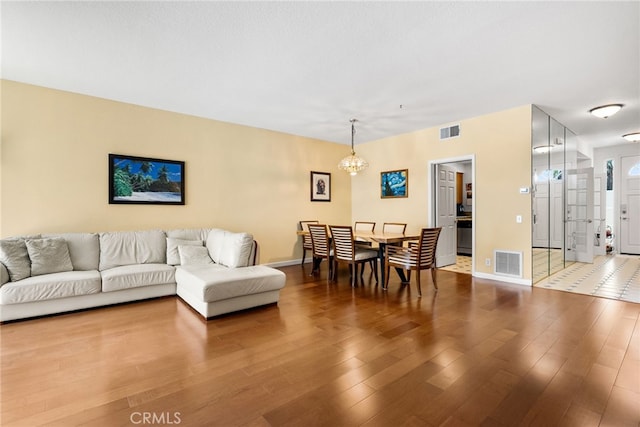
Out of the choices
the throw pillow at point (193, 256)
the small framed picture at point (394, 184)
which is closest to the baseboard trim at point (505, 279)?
the small framed picture at point (394, 184)

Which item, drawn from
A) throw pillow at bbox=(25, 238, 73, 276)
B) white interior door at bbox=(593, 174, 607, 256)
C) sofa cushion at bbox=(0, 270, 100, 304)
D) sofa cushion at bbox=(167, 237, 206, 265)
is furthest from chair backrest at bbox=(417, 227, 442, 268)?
white interior door at bbox=(593, 174, 607, 256)

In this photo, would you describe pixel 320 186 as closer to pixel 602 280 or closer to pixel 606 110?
pixel 606 110

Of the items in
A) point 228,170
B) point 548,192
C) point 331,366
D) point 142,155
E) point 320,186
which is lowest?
point 331,366

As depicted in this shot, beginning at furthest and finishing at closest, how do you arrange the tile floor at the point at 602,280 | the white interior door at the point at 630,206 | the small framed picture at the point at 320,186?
the white interior door at the point at 630,206, the small framed picture at the point at 320,186, the tile floor at the point at 602,280

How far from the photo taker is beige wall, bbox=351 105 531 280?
459cm

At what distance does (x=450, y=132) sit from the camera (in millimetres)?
5465

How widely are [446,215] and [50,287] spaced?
20.7 ft

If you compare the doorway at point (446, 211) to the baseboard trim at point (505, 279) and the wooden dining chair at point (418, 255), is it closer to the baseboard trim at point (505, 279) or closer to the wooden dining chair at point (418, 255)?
the baseboard trim at point (505, 279)

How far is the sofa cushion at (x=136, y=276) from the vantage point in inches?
137

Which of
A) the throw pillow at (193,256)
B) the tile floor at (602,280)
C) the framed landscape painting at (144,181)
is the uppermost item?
the framed landscape painting at (144,181)

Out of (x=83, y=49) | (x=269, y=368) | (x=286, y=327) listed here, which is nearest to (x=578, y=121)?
(x=286, y=327)

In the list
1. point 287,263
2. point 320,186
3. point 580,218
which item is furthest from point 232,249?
point 580,218

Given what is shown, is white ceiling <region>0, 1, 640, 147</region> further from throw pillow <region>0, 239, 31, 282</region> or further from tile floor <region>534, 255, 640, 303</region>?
tile floor <region>534, 255, 640, 303</region>

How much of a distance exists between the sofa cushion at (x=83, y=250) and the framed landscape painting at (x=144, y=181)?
0.66 metres
